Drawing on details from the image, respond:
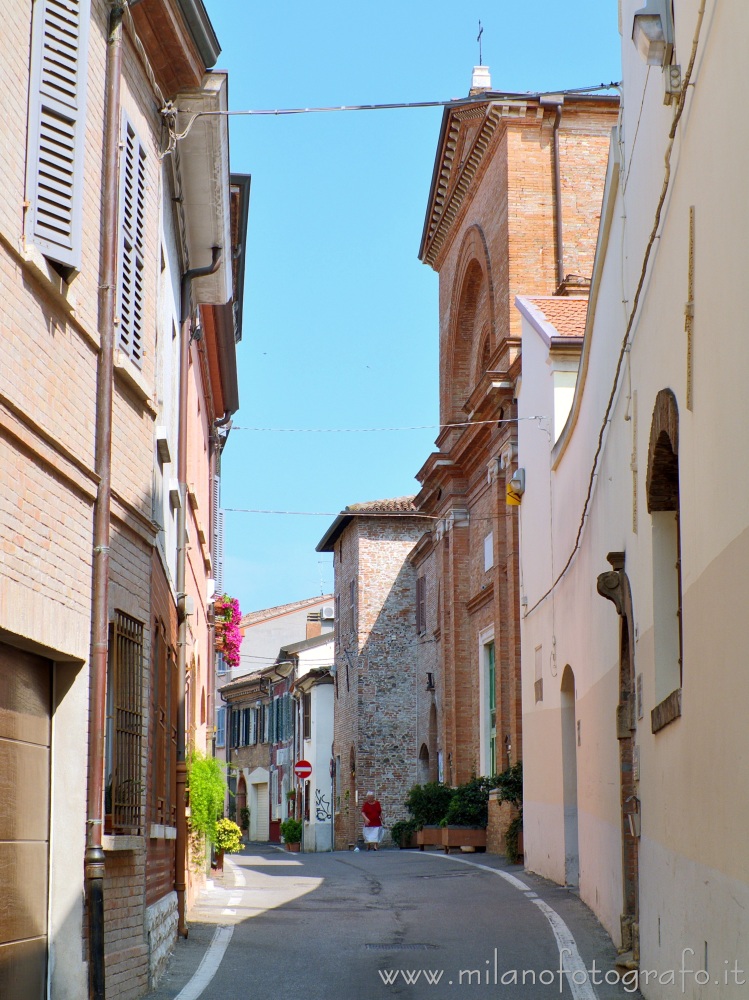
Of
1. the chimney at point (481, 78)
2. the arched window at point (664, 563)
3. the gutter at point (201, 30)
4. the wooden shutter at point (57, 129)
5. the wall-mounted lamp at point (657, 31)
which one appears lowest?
the arched window at point (664, 563)

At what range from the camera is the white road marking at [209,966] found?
8.84 meters

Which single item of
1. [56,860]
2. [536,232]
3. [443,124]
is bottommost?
[56,860]

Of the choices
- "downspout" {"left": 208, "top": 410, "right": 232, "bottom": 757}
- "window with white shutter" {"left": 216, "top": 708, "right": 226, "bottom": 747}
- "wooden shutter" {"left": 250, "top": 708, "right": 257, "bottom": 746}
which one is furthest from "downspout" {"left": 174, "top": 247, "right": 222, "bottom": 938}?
"window with white shutter" {"left": 216, "top": 708, "right": 226, "bottom": 747}

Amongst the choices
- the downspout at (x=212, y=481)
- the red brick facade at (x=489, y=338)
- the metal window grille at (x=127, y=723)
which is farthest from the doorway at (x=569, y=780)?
the red brick facade at (x=489, y=338)

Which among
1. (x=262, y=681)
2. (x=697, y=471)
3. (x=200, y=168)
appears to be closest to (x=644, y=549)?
(x=697, y=471)

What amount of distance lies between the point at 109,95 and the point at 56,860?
475 centimetres

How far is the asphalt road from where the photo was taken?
29.9ft

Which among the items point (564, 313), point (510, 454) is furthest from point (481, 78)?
point (564, 313)

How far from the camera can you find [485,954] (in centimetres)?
1066

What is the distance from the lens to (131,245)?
954 centimetres

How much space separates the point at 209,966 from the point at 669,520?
4.79 metres

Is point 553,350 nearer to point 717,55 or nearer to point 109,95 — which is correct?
point 109,95

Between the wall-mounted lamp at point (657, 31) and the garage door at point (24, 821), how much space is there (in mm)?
4928

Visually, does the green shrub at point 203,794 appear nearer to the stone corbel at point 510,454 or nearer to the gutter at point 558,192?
the stone corbel at point 510,454
